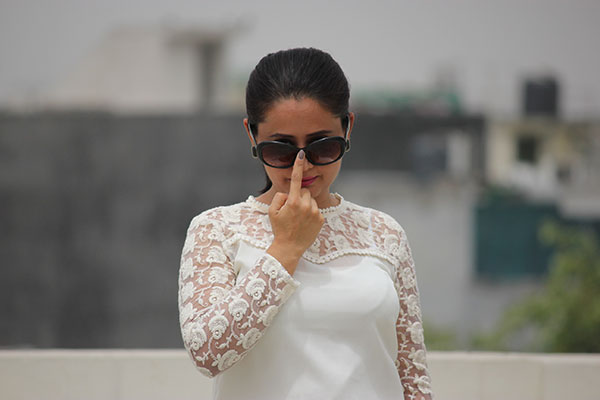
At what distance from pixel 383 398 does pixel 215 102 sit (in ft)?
47.8

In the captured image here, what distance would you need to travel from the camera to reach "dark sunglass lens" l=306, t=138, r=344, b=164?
1378 mm

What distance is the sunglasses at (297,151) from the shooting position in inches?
54.1

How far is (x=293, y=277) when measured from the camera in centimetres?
140

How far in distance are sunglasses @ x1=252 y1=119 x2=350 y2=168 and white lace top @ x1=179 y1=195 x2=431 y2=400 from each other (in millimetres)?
135

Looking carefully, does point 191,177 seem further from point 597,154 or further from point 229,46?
point 597,154

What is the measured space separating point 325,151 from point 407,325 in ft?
1.24

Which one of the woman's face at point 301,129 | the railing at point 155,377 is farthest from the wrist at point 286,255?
the railing at point 155,377

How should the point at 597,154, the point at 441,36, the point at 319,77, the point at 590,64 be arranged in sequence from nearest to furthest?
the point at 319,77 < the point at 597,154 < the point at 590,64 < the point at 441,36

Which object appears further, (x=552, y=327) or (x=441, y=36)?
(x=441, y=36)

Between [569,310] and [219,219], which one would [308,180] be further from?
[569,310]

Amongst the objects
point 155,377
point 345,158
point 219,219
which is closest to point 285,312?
point 219,219

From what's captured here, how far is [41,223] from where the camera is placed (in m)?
11.4

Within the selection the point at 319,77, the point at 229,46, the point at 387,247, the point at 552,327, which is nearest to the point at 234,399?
the point at 387,247

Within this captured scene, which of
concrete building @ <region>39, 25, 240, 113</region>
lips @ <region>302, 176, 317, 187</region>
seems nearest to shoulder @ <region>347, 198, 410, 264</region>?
lips @ <region>302, 176, 317, 187</region>
